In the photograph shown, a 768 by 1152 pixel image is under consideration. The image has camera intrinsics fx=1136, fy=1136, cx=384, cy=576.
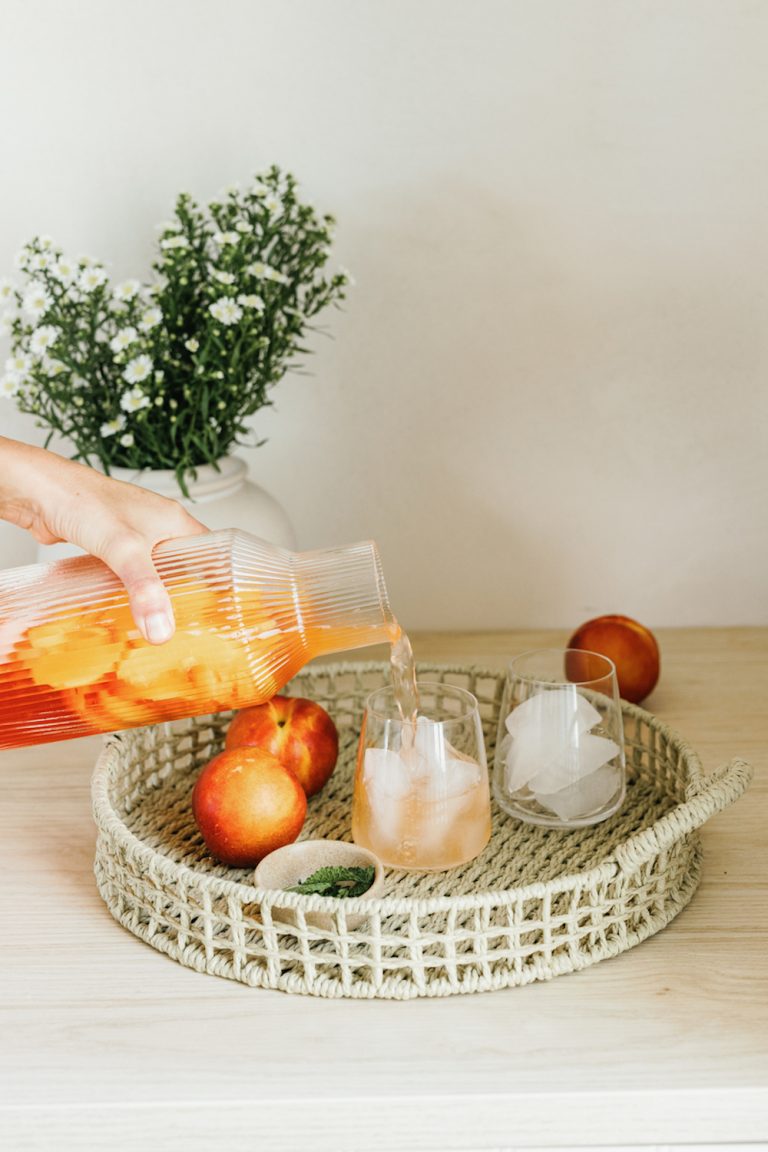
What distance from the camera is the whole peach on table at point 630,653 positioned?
1126mm

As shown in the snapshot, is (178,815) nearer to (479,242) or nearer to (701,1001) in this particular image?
(701,1001)

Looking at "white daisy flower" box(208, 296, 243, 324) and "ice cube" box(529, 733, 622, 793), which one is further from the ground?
"white daisy flower" box(208, 296, 243, 324)

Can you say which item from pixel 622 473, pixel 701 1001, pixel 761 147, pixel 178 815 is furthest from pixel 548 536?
pixel 701 1001

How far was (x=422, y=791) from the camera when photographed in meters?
0.81

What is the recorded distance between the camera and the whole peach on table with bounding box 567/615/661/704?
44.3 inches

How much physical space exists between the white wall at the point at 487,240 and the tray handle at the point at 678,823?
62 cm

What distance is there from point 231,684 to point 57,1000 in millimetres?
230

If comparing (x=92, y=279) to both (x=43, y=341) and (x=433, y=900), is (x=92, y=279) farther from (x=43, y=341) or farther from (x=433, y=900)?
(x=433, y=900)

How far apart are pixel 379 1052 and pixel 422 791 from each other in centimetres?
19

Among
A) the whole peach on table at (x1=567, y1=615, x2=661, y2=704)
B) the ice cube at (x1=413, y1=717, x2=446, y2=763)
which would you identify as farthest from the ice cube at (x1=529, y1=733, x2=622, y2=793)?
the whole peach on table at (x1=567, y1=615, x2=661, y2=704)

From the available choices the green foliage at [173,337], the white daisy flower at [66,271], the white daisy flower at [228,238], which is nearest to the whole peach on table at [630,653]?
the green foliage at [173,337]

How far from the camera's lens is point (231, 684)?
30.8 inches

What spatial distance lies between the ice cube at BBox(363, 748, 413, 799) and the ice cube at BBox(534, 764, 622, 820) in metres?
0.14

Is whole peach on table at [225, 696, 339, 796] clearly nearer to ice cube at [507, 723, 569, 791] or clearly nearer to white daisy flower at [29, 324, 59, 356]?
ice cube at [507, 723, 569, 791]
